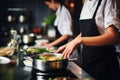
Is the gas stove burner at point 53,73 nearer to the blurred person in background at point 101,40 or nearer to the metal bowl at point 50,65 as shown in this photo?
the metal bowl at point 50,65

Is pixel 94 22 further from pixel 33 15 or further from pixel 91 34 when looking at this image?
pixel 33 15

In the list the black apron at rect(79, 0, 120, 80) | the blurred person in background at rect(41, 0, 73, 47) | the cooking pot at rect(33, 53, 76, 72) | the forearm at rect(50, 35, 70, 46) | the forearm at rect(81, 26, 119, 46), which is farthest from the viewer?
the blurred person in background at rect(41, 0, 73, 47)

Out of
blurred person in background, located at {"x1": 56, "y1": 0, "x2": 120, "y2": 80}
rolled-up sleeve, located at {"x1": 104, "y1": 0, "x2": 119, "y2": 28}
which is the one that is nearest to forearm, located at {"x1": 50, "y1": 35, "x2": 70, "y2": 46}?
blurred person in background, located at {"x1": 56, "y1": 0, "x2": 120, "y2": 80}

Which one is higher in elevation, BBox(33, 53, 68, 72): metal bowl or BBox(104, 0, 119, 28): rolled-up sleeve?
BBox(104, 0, 119, 28): rolled-up sleeve

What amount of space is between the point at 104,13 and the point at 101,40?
0.31 m

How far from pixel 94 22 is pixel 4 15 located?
603cm

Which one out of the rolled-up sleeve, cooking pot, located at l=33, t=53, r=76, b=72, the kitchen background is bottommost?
cooking pot, located at l=33, t=53, r=76, b=72

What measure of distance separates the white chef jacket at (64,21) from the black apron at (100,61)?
61.3 inches

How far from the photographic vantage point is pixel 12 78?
5.66ft

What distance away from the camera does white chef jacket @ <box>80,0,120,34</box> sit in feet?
7.02

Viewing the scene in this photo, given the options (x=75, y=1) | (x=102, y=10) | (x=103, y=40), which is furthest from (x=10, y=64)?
(x=75, y=1)

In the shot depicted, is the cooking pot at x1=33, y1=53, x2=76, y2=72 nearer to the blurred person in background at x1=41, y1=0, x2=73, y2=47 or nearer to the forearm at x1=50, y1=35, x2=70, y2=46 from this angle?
the forearm at x1=50, y1=35, x2=70, y2=46

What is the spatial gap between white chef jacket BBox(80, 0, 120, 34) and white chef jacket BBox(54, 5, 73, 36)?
1553 mm

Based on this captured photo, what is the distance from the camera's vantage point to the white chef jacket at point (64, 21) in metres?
3.98
